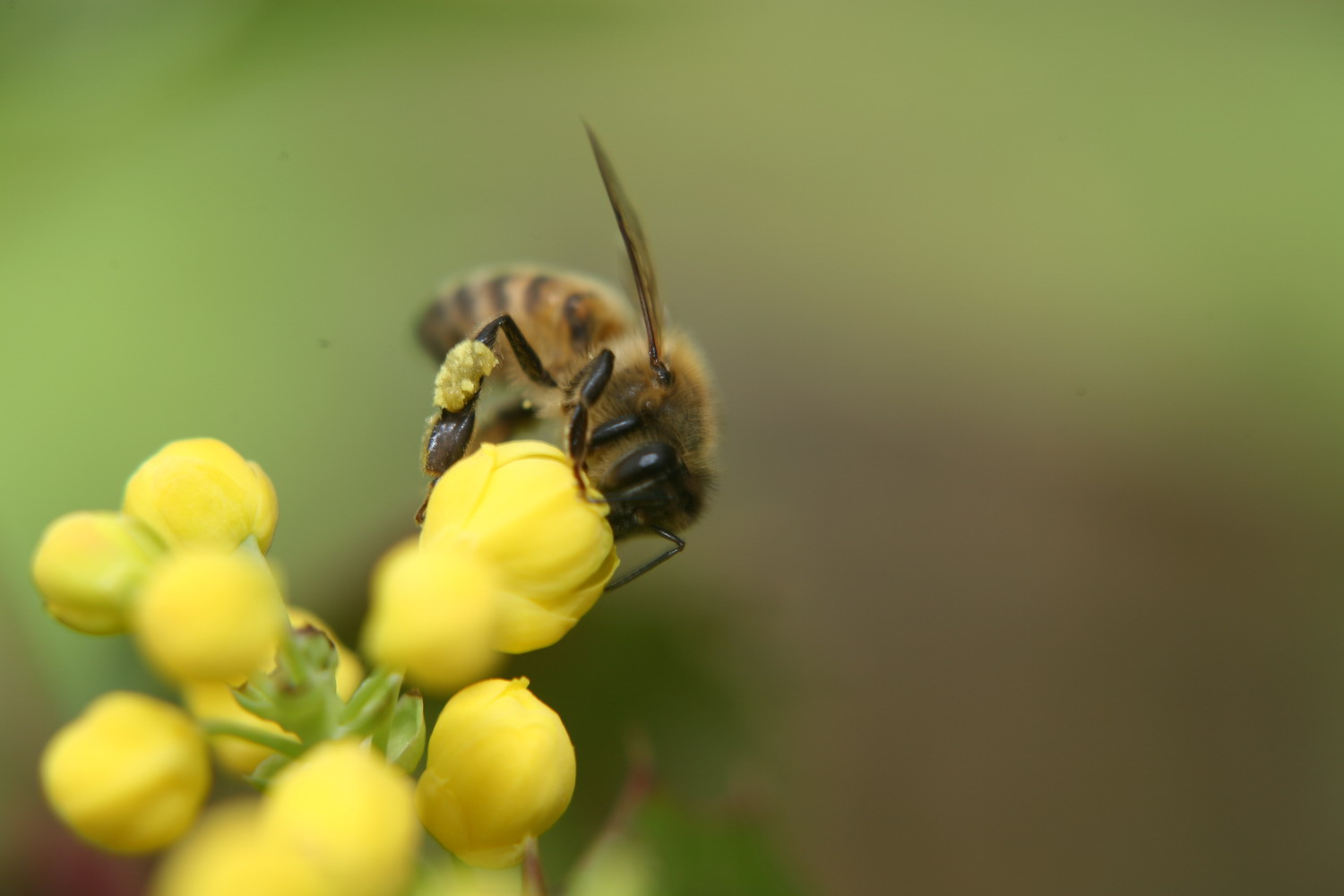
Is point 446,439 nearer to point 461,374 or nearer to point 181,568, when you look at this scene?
point 461,374

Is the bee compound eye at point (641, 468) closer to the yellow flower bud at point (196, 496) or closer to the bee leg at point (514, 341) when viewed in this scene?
the bee leg at point (514, 341)

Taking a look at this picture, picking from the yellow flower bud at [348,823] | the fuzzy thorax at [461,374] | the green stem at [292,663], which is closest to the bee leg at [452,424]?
the fuzzy thorax at [461,374]

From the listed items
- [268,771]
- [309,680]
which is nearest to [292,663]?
[309,680]

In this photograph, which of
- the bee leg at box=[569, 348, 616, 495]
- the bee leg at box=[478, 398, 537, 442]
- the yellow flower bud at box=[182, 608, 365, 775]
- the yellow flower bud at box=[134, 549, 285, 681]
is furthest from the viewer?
the bee leg at box=[478, 398, 537, 442]

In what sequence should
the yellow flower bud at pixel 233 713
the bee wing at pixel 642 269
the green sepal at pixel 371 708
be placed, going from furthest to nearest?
the bee wing at pixel 642 269 → the yellow flower bud at pixel 233 713 → the green sepal at pixel 371 708

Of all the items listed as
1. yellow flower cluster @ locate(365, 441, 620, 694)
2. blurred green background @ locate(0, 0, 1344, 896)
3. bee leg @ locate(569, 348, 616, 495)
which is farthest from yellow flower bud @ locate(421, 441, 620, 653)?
blurred green background @ locate(0, 0, 1344, 896)

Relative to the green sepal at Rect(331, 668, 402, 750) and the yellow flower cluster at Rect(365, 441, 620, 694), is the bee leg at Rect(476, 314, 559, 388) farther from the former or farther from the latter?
the green sepal at Rect(331, 668, 402, 750)
